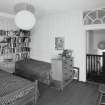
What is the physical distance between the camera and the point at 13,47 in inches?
195

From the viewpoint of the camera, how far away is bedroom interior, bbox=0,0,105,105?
2449 mm

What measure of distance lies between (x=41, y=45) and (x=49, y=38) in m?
0.56

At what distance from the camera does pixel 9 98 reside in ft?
6.35

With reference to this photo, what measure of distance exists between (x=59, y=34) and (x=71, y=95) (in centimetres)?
236

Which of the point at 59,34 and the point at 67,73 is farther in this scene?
the point at 59,34

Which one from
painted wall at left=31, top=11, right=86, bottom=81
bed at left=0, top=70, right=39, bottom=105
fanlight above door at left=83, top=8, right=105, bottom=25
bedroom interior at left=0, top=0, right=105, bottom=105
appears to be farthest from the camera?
painted wall at left=31, top=11, right=86, bottom=81

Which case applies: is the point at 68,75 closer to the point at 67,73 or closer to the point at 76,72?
the point at 67,73

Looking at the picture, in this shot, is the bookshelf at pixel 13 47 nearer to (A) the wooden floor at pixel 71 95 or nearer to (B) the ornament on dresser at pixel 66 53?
(A) the wooden floor at pixel 71 95

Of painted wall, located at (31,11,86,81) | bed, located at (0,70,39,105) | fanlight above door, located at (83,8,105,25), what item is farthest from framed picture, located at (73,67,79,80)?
bed, located at (0,70,39,105)

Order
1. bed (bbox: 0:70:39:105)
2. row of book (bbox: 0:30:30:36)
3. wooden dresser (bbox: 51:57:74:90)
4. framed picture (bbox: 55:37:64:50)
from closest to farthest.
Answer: bed (bbox: 0:70:39:105)
wooden dresser (bbox: 51:57:74:90)
framed picture (bbox: 55:37:64:50)
row of book (bbox: 0:30:30:36)

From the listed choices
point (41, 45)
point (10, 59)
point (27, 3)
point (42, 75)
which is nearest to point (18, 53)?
point (10, 59)

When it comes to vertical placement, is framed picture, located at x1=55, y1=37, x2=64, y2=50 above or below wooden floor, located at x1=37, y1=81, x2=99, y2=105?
above

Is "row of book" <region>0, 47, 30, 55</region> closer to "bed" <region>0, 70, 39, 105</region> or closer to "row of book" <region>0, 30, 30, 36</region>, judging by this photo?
"row of book" <region>0, 30, 30, 36</region>

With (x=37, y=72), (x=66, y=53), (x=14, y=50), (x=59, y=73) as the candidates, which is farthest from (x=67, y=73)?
(x=14, y=50)
